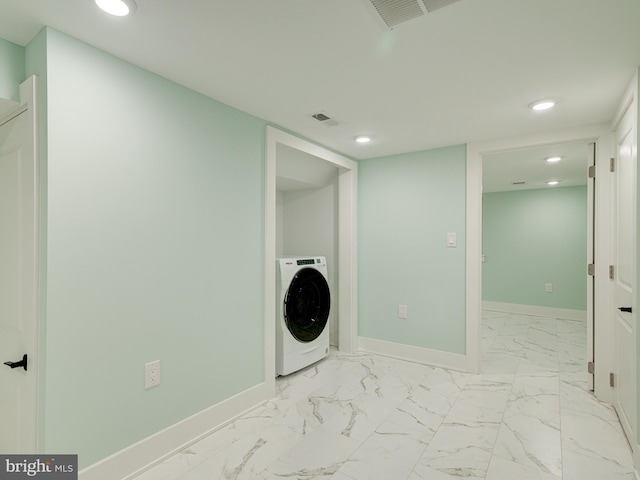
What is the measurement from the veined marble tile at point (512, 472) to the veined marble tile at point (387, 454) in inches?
14.3

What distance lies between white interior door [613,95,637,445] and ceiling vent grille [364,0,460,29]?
1.43 meters

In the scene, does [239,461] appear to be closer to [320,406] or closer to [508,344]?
[320,406]

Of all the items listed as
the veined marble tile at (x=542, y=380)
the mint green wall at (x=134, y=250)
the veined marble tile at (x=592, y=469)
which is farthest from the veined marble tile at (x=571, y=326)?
the mint green wall at (x=134, y=250)

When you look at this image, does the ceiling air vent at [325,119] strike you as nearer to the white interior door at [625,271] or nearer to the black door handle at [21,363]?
the white interior door at [625,271]

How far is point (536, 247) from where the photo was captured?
5.69 m

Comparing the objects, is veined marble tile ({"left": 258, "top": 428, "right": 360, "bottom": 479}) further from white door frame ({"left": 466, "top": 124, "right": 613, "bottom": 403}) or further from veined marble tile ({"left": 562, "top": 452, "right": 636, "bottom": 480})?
white door frame ({"left": 466, "top": 124, "right": 613, "bottom": 403})

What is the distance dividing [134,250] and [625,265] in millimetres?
2899

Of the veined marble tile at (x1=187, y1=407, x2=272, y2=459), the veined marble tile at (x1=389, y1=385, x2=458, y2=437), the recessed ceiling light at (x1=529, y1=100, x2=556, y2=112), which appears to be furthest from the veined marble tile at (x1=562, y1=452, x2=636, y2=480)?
the recessed ceiling light at (x1=529, y1=100, x2=556, y2=112)

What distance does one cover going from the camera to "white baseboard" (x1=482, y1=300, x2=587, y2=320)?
5328 mm

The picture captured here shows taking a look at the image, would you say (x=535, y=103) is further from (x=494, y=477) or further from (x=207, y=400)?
(x=207, y=400)

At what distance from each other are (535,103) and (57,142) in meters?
2.70

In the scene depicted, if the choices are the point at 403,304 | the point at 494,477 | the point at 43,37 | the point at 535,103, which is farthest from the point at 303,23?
the point at 403,304

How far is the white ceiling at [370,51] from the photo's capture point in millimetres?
1359

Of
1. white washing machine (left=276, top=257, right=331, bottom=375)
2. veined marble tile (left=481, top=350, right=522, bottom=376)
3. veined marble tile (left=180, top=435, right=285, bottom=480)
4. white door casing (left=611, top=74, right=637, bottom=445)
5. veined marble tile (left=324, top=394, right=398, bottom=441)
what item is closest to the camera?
veined marble tile (left=180, top=435, right=285, bottom=480)
